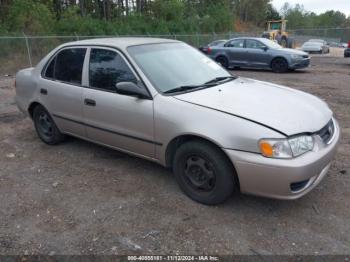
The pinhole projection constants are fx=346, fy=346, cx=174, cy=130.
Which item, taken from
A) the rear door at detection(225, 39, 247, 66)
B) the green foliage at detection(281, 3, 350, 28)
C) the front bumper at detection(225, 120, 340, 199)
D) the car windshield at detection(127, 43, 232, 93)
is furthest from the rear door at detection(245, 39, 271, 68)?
the green foliage at detection(281, 3, 350, 28)

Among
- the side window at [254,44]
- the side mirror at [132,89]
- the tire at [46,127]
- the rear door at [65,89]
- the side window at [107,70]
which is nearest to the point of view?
the side mirror at [132,89]

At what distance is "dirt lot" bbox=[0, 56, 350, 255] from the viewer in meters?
2.95

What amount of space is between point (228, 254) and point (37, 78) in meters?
3.84

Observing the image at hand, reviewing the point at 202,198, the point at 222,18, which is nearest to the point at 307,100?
the point at 202,198

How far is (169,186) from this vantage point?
3.97 m

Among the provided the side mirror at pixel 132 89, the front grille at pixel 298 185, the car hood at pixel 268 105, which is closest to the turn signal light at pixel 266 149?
the car hood at pixel 268 105

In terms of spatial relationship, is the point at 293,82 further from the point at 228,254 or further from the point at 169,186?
the point at 228,254

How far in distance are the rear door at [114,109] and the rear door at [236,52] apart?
37.4ft

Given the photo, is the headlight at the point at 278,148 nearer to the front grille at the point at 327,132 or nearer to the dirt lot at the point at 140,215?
the front grille at the point at 327,132

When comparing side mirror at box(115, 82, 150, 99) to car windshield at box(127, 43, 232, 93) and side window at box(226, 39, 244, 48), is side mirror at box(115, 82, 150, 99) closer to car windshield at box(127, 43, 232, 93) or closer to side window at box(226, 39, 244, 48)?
car windshield at box(127, 43, 232, 93)

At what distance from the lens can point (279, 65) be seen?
14031mm

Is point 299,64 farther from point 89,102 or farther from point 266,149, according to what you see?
point 266,149

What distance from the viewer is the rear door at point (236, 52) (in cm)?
1491

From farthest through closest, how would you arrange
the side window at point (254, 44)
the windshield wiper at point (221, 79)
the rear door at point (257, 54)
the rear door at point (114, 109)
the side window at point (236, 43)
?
the side window at point (236, 43) → the side window at point (254, 44) → the rear door at point (257, 54) → the windshield wiper at point (221, 79) → the rear door at point (114, 109)
